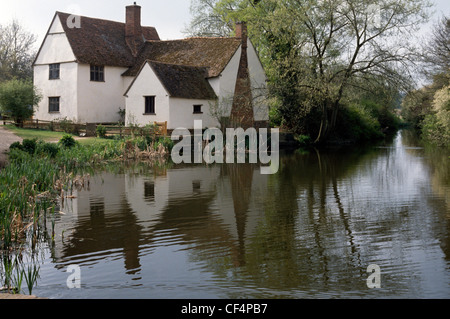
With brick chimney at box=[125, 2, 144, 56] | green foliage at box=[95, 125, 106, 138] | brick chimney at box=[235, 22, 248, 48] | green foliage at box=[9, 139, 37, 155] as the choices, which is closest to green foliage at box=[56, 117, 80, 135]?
green foliage at box=[95, 125, 106, 138]

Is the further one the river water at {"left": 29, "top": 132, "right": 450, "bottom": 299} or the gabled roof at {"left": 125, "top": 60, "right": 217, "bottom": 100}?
the gabled roof at {"left": 125, "top": 60, "right": 217, "bottom": 100}

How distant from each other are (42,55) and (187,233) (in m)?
31.0

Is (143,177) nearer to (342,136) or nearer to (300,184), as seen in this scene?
(300,184)

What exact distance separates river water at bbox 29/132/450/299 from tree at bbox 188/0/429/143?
53.5 feet

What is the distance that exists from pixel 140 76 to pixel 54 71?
24.7 ft

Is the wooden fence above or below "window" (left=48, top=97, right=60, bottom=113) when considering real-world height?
below

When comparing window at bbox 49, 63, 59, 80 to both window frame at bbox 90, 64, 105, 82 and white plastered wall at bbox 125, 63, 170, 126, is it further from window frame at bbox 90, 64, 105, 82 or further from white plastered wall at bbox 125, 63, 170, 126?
white plastered wall at bbox 125, 63, 170, 126

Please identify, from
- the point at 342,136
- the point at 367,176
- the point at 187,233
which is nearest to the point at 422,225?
the point at 187,233

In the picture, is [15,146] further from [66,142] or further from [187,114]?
[187,114]

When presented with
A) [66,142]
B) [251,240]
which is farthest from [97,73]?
[251,240]

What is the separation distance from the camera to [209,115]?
33844 mm

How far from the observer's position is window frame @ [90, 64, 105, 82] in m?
35.9
